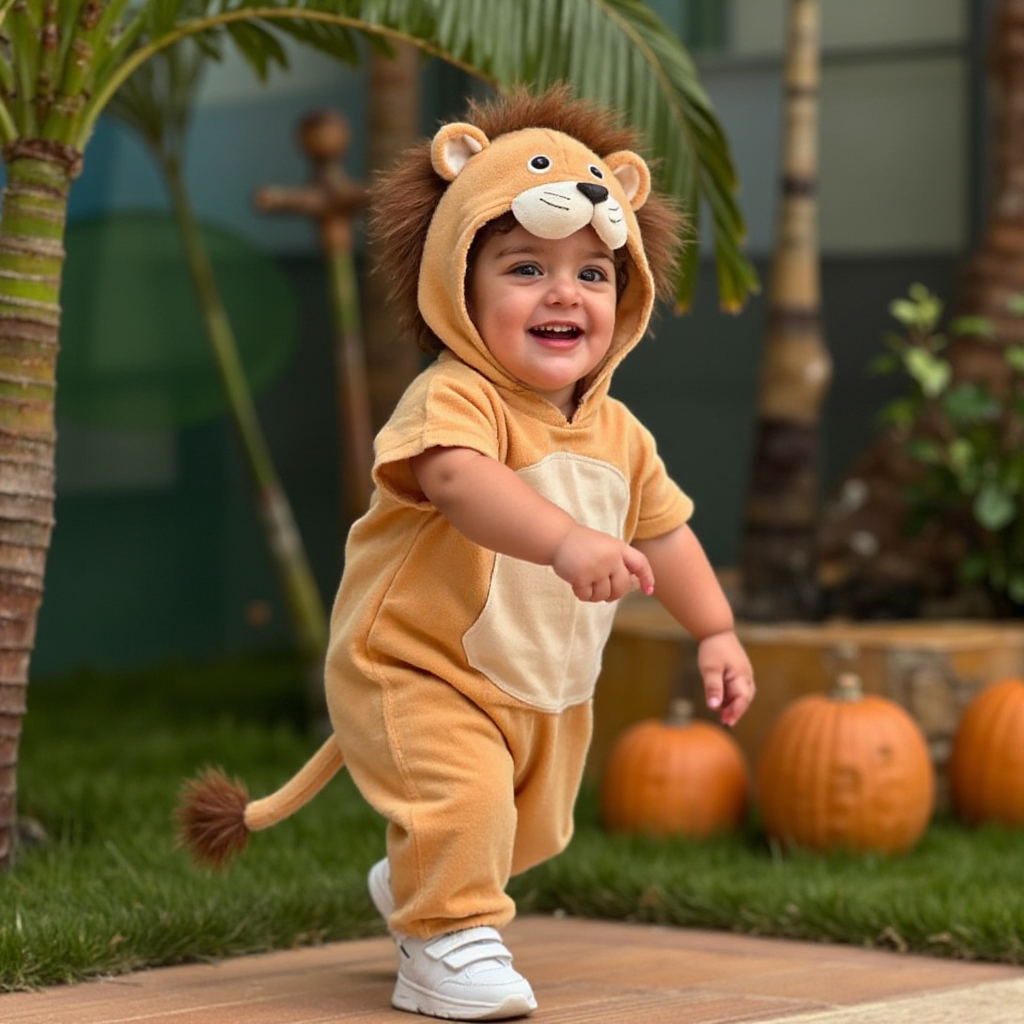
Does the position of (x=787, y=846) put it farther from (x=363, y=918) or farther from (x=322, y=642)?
(x=322, y=642)

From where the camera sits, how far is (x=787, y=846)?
13.1ft

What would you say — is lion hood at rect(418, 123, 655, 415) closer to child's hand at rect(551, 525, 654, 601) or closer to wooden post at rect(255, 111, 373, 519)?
child's hand at rect(551, 525, 654, 601)

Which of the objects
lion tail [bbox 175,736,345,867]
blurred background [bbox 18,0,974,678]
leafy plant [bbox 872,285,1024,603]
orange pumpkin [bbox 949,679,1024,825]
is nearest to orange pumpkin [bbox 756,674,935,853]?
orange pumpkin [bbox 949,679,1024,825]

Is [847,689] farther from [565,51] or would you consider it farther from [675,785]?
[565,51]

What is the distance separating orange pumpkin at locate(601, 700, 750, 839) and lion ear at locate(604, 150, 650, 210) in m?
1.91

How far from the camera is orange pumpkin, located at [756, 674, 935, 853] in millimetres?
3908

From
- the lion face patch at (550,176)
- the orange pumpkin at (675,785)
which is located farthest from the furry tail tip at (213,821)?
the orange pumpkin at (675,785)

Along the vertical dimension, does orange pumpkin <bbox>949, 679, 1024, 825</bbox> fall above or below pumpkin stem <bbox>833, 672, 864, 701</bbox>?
below

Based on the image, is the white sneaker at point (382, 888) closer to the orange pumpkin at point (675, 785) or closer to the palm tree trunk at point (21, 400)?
the palm tree trunk at point (21, 400)

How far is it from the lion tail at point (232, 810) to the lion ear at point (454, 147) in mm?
844

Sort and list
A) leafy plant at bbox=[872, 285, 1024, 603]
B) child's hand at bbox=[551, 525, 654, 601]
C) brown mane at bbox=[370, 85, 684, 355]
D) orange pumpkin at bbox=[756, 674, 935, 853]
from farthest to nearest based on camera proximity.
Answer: leafy plant at bbox=[872, 285, 1024, 603] < orange pumpkin at bbox=[756, 674, 935, 853] < brown mane at bbox=[370, 85, 684, 355] < child's hand at bbox=[551, 525, 654, 601]

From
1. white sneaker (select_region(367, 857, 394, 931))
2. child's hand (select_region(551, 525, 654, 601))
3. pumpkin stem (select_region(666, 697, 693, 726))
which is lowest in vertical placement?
white sneaker (select_region(367, 857, 394, 931))

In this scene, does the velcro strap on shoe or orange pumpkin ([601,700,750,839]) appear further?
orange pumpkin ([601,700,750,839])

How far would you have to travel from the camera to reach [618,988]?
258 cm
